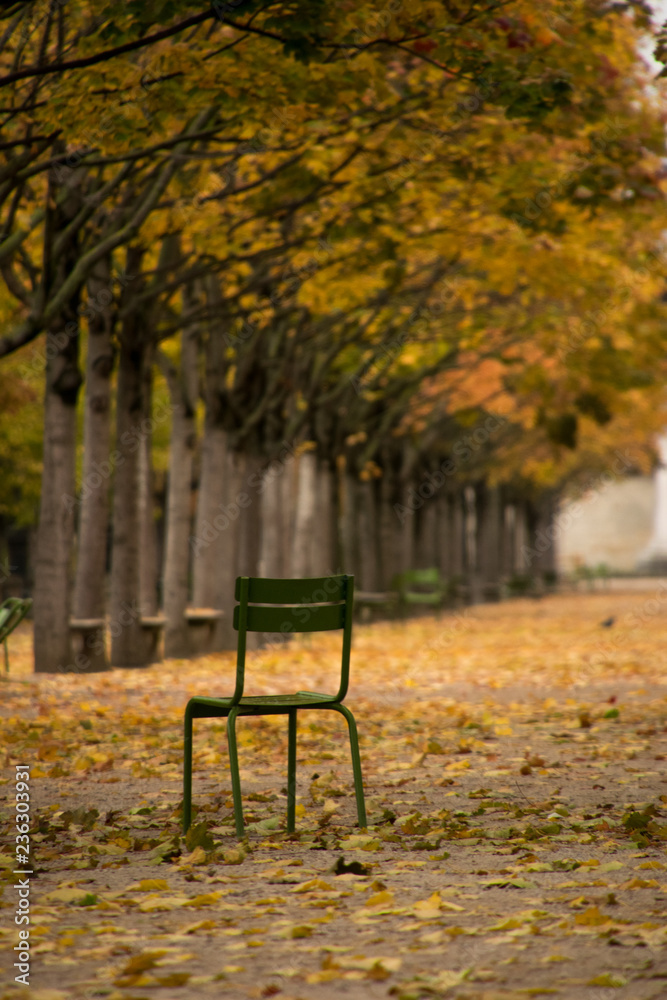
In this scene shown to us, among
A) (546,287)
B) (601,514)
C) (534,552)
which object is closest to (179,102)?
(546,287)

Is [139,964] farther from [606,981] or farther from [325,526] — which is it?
[325,526]

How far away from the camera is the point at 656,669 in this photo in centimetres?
1457

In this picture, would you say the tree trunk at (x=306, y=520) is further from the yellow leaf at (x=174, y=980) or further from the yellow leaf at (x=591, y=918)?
the yellow leaf at (x=174, y=980)

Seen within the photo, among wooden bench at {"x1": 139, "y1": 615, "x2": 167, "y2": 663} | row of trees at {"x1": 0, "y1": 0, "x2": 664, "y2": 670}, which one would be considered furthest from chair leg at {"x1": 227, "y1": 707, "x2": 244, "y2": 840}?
wooden bench at {"x1": 139, "y1": 615, "x2": 167, "y2": 663}

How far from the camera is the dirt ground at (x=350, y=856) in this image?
11.5 feet

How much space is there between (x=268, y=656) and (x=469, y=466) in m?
18.7

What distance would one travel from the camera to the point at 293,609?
5410mm

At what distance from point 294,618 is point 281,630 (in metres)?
0.08

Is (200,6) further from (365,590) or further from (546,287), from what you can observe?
(365,590)

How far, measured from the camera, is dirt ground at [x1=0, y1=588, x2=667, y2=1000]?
3.51 metres

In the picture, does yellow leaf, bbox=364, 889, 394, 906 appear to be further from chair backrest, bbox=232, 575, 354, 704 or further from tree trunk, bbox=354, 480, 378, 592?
tree trunk, bbox=354, 480, 378, 592

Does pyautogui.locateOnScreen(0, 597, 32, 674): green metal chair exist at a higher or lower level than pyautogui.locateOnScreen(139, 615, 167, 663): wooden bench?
higher

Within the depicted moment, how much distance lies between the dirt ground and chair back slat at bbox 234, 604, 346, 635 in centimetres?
93

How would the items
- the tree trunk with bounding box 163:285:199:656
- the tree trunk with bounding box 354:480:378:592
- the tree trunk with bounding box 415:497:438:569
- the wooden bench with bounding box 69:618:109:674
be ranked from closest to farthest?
the wooden bench with bounding box 69:618:109:674
the tree trunk with bounding box 163:285:199:656
the tree trunk with bounding box 354:480:378:592
the tree trunk with bounding box 415:497:438:569
